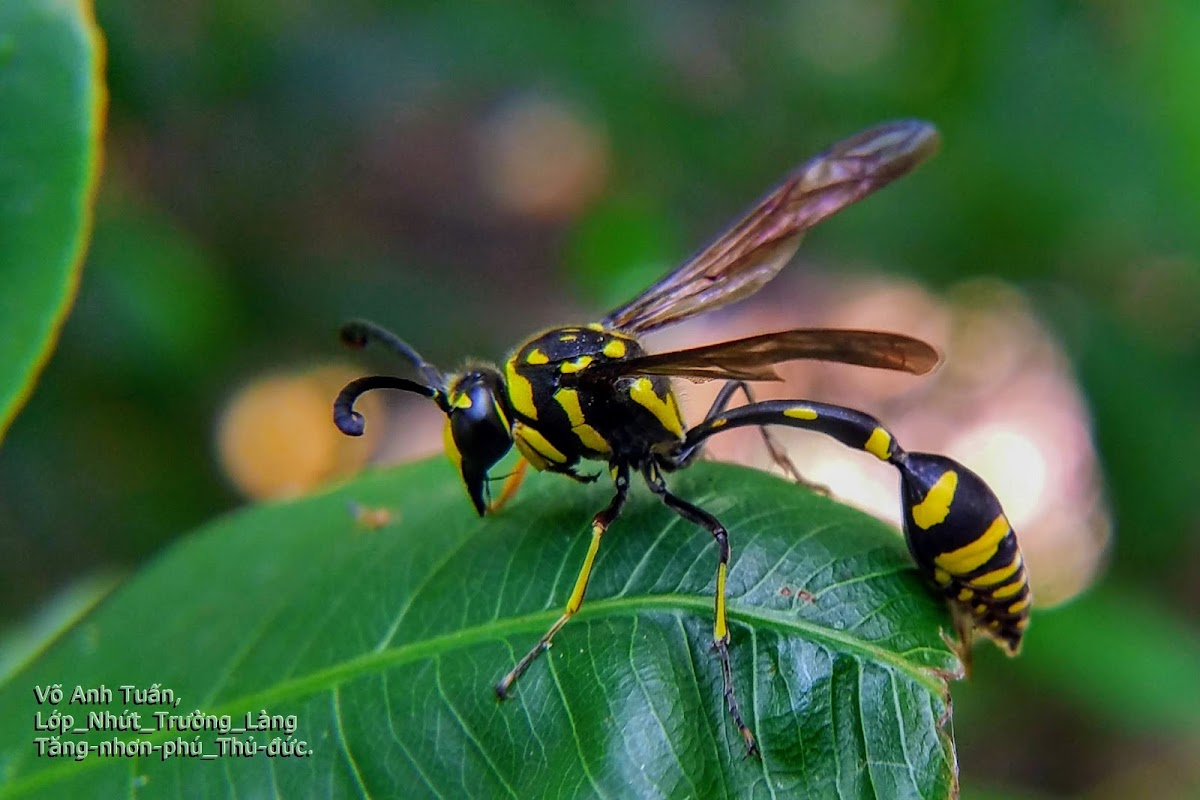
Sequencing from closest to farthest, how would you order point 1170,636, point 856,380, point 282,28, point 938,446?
1. point 1170,636
2. point 282,28
3. point 938,446
4. point 856,380

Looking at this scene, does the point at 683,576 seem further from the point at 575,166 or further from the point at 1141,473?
the point at 575,166

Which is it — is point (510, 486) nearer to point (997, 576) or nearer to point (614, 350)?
point (614, 350)

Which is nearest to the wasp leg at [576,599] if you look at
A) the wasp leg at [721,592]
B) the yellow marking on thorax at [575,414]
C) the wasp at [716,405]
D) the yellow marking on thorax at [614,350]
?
the wasp at [716,405]

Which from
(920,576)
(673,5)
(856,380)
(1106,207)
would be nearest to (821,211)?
(920,576)

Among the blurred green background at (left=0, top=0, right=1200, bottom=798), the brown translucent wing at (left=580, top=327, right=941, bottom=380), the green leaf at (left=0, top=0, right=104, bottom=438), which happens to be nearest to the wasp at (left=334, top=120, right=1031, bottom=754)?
the brown translucent wing at (left=580, top=327, right=941, bottom=380)

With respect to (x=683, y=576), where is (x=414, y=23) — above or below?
above

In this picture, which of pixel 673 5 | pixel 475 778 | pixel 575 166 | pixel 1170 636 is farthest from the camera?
pixel 575 166

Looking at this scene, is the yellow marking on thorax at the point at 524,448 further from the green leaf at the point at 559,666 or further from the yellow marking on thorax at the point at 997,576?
the yellow marking on thorax at the point at 997,576
